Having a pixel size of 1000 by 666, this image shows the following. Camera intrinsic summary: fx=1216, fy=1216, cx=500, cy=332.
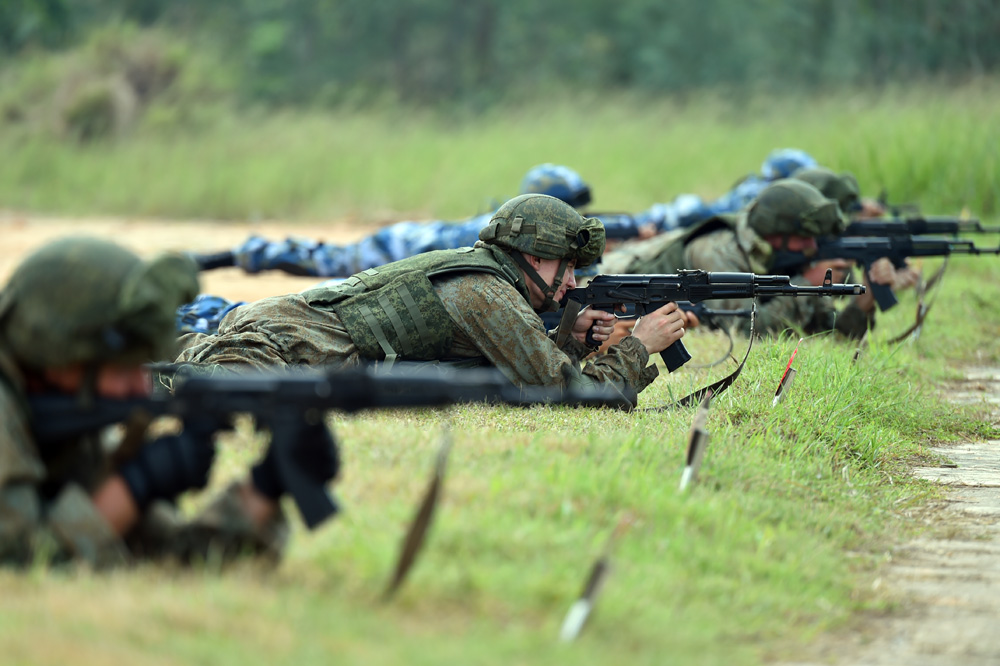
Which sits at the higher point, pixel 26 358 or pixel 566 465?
pixel 26 358

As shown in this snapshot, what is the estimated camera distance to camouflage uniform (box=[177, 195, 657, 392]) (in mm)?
5398

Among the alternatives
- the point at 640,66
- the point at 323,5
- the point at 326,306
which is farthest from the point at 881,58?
the point at 326,306

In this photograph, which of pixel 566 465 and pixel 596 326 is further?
pixel 596 326

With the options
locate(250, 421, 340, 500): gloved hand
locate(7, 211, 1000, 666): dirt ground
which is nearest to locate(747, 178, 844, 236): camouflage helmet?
locate(7, 211, 1000, 666): dirt ground

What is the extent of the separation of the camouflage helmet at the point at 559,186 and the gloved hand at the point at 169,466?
678cm

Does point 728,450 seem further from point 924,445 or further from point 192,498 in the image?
point 192,498

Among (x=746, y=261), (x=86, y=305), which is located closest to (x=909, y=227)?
(x=746, y=261)

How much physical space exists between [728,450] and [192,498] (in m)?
→ 2.14

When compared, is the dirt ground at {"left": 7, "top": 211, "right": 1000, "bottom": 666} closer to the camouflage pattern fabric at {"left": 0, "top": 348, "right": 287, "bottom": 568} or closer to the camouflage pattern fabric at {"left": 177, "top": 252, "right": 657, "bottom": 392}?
the camouflage pattern fabric at {"left": 177, "top": 252, "right": 657, "bottom": 392}

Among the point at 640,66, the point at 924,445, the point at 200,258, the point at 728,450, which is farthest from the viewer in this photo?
the point at 640,66

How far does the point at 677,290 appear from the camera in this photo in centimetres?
582

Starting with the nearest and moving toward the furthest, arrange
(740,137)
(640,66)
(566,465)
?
(566,465) < (740,137) < (640,66)

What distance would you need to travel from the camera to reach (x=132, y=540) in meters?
3.26

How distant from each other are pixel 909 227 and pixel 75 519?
7728mm
